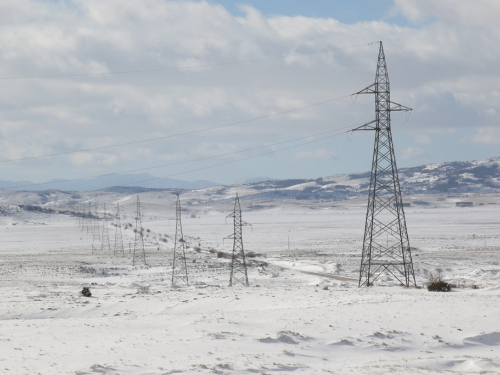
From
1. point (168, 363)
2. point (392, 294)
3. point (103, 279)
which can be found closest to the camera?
point (168, 363)

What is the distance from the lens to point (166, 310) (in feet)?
98.6

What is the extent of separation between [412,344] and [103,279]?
39214 mm

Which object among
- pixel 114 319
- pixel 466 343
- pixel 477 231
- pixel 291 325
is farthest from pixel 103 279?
pixel 477 231

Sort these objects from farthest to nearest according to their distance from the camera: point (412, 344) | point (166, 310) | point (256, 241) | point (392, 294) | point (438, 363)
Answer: point (256, 241) < point (392, 294) < point (166, 310) < point (412, 344) < point (438, 363)

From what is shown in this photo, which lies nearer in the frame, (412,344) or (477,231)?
(412,344)

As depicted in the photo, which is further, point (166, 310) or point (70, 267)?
point (70, 267)

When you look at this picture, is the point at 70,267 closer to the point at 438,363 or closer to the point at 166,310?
the point at 166,310

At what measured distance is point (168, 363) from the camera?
60.6ft

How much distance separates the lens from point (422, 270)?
61.4 meters

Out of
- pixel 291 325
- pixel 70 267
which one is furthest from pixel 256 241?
pixel 291 325

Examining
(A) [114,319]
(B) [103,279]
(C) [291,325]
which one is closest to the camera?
(C) [291,325]

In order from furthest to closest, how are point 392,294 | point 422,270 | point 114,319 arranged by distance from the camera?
point 422,270 → point 392,294 → point 114,319

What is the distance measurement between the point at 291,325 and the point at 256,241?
312ft

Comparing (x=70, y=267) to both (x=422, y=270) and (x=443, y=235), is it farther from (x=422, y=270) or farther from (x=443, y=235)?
(x=443, y=235)
